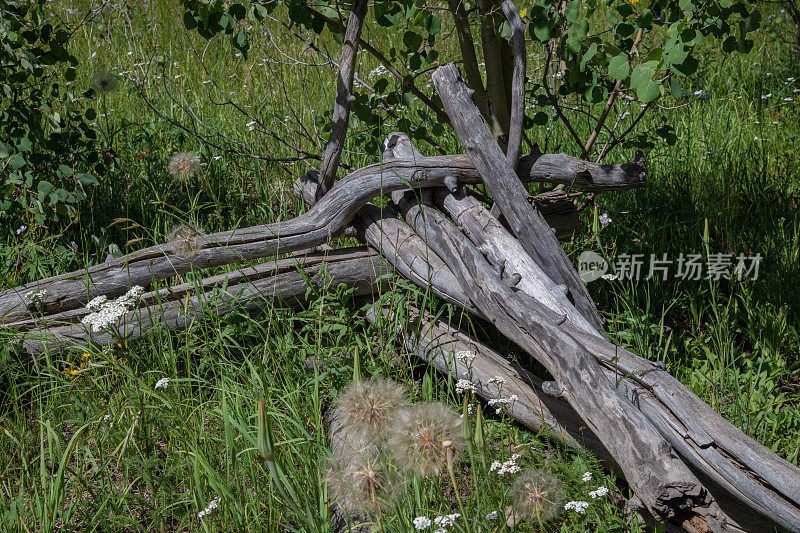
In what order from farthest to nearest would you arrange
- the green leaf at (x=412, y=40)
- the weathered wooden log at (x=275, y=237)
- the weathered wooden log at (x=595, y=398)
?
the green leaf at (x=412, y=40), the weathered wooden log at (x=275, y=237), the weathered wooden log at (x=595, y=398)

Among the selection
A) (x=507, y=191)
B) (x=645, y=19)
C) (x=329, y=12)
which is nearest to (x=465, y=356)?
(x=507, y=191)

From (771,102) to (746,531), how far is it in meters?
4.39

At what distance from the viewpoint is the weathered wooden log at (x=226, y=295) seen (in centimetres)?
295

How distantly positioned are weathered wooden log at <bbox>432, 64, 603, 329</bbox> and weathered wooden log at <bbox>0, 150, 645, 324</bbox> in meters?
0.16

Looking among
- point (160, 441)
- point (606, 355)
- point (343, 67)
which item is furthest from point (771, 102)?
point (160, 441)

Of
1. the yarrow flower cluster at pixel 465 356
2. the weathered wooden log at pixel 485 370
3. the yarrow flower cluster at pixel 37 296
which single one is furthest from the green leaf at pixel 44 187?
the yarrow flower cluster at pixel 465 356

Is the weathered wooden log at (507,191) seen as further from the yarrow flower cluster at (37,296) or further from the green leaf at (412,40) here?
the yarrow flower cluster at (37,296)

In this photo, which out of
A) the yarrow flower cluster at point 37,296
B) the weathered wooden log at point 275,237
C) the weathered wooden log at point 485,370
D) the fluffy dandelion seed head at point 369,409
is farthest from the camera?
the weathered wooden log at point 275,237

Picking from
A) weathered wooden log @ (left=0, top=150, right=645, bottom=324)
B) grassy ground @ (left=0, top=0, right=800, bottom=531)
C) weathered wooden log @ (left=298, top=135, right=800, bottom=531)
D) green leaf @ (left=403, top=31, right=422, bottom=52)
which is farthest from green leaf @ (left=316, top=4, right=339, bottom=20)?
weathered wooden log @ (left=298, top=135, right=800, bottom=531)

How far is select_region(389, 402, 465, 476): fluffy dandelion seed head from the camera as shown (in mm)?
1578

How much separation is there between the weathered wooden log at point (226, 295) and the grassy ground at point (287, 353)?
0.25ft

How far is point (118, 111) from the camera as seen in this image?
5391 mm

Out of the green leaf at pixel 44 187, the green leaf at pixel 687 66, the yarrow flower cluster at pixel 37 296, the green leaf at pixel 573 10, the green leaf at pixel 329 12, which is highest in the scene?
the green leaf at pixel 329 12

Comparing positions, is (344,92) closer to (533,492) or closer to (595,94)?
(595,94)
